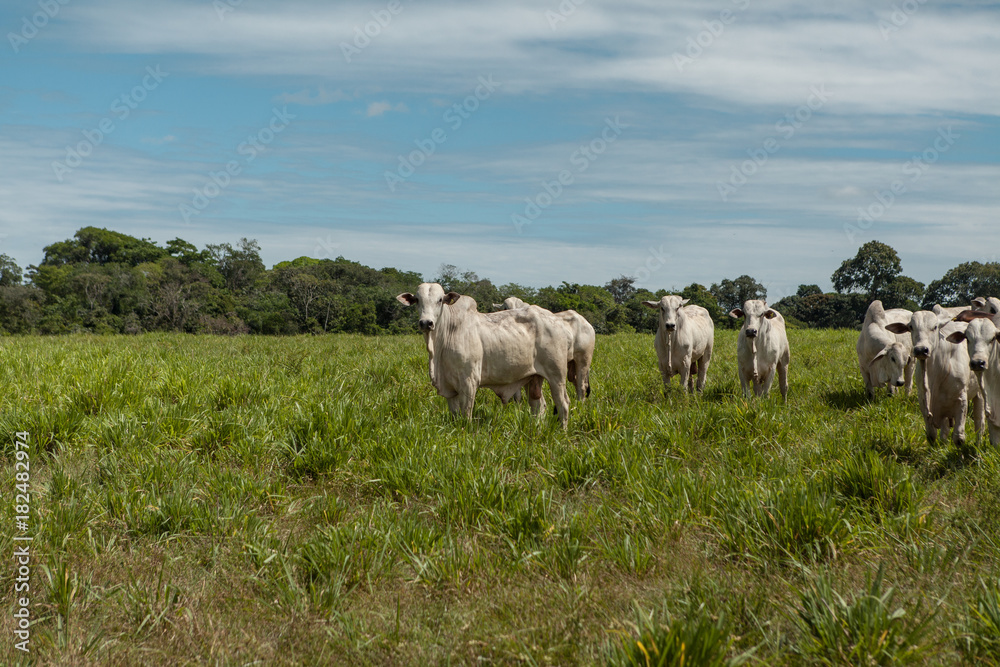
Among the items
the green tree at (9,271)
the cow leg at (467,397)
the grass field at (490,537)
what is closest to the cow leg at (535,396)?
the grass field at (490,537)

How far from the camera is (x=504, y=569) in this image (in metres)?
4.59

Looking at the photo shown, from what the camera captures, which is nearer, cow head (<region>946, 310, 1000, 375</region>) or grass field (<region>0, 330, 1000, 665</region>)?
grass field (<region>0, 330, 1000, 665</region>)

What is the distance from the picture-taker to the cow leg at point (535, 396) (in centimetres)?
971

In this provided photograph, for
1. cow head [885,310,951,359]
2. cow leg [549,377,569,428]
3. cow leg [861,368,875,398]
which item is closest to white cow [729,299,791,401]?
cow leg [861,368,875,398]

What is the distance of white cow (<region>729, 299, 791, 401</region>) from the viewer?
11.1 meters

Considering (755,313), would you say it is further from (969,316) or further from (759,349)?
(969,316)

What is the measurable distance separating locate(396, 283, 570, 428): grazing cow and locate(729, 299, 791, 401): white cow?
3370 millimetres

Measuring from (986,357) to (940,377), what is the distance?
0.80 metres

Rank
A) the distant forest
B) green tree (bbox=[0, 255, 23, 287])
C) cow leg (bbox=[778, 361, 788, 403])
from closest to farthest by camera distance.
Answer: cow leg (bbox=[778, 361, 788, 403]) < the distant forest < green tree (bbox=[0, 255, 23, 287])

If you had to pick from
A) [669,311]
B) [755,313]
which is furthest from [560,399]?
[755,313]

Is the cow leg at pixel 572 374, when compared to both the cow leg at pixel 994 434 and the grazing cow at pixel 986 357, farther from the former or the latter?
the cow leg at pixel 994 434

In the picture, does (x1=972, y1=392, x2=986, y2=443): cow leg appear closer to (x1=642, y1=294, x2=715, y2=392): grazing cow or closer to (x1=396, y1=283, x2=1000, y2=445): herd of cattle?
Result: (x1=396, y1=283, x2=1000, y2=445): herd of cattle

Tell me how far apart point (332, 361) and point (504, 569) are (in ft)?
32.2

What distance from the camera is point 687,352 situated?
11562 millimetres
